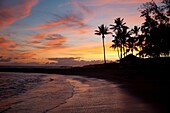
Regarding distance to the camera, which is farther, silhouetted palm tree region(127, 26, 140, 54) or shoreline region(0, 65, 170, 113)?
silhouetted palm tree region(127, 26, 140, 54)

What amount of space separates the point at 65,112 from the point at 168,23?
72.5ft

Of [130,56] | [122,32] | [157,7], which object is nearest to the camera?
[157,7]

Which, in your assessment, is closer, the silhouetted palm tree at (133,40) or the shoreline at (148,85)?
the shoreline at (148,85)

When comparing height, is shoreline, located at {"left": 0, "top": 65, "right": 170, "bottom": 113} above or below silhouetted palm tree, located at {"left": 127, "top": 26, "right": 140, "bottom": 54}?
below

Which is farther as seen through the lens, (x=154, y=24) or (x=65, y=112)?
(x=154, y=24)

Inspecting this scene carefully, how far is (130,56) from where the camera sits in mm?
60375

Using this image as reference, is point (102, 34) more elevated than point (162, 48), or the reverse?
point (102, 34)

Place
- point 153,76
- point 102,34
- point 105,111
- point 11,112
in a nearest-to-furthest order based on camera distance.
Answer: point 105,111 < point 11,112 < point 153,76 < point 102,34

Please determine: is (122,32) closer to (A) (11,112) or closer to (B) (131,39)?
(B) (131,39)

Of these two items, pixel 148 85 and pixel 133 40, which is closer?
pixel 148 85

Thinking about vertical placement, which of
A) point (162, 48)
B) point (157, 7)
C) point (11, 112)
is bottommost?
point (11, 112)

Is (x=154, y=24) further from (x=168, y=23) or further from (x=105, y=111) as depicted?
(x=105, y=111)

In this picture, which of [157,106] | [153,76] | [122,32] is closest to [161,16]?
[153,76]

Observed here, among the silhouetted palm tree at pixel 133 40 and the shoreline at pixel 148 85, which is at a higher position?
the silhouetted palm tree at pixel 133 40
